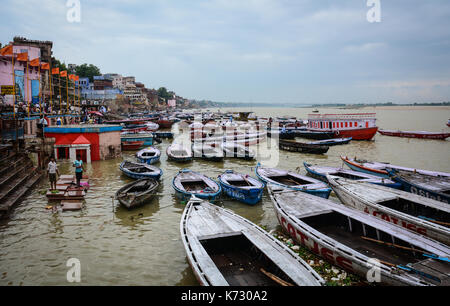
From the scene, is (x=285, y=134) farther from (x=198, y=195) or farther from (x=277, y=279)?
(x=277, y=279)

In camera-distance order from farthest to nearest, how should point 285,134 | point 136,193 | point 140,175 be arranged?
point 285,134 < point 140,175 < point 136,193

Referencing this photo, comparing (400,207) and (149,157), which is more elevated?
(149,157)

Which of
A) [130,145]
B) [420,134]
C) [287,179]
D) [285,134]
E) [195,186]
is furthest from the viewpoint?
[285,134]

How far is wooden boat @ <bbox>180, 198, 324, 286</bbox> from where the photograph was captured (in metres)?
6.15

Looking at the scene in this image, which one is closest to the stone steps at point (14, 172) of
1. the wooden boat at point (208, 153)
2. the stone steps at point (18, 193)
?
the stone steps at point (18, 193)

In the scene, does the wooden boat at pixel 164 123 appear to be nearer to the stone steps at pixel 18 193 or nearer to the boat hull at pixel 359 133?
the boat hull at pixel 359 133

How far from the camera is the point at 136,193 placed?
12.9m

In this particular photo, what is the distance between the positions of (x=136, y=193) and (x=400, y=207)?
480 inches

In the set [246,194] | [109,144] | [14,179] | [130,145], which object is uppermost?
[109,144]

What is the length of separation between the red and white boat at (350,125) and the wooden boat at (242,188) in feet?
92.9

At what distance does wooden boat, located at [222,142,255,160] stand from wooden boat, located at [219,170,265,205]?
8651mm

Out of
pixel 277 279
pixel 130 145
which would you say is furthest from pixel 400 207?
pixel 130 145

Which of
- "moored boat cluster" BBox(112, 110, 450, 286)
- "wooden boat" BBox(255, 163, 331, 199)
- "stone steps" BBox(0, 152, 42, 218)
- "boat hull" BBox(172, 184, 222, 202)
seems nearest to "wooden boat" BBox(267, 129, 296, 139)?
"wooden boat" BBox(255, 163, 331, 199)
